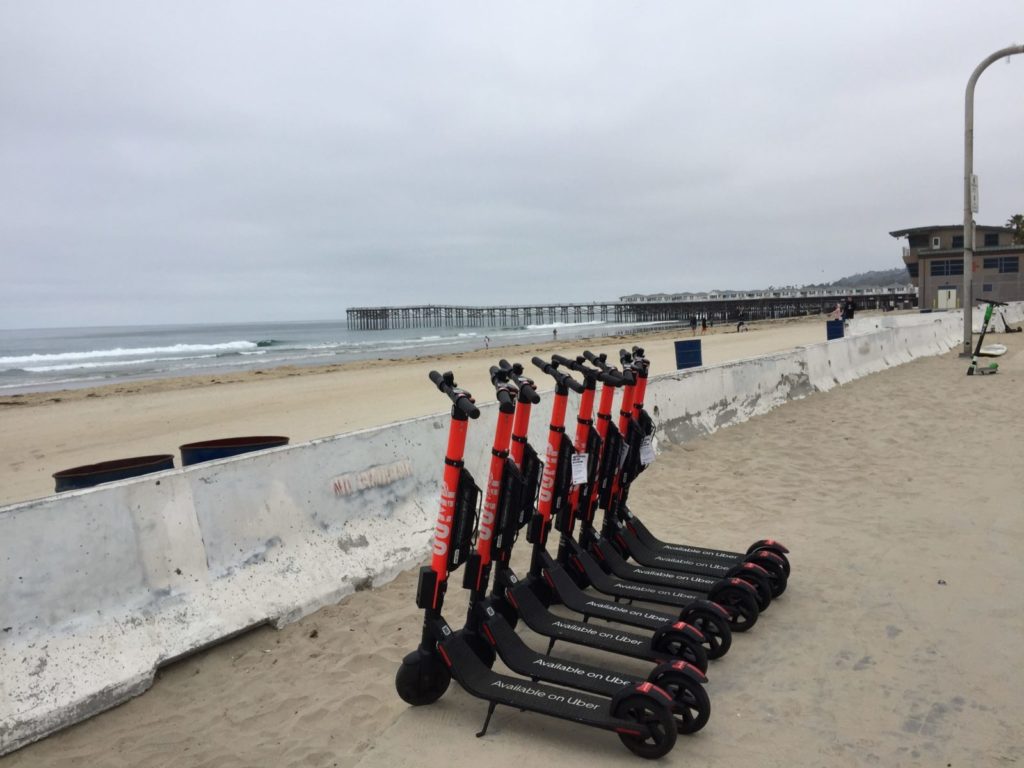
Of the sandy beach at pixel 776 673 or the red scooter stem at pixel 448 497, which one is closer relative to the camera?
the sandy beach at pixel 776 673

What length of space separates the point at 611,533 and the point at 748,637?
1.08 m

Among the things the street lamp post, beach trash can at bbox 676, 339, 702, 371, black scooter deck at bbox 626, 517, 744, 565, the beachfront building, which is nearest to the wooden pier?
the beachfront building

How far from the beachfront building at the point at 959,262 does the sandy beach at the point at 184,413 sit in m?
34.4

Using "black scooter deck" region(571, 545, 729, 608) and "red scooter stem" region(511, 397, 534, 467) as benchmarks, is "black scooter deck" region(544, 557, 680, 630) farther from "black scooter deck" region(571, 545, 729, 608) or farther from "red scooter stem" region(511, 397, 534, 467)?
"red scooter stem" region(511, 397, 534, 467)

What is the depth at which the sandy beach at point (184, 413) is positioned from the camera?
10852mm

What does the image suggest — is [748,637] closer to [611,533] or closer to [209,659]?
[611,533]

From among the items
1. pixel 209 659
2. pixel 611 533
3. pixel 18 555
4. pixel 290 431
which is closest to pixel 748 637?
pixel 611 533

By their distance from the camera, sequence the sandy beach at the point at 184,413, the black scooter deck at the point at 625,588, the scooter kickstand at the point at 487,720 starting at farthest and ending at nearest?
1. the sandy beach at the point at 184,413
2. the black scooter deck at the point at 625,588
3. the scooter kickstand at the point at 487,720

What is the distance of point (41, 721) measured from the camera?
9.71ft

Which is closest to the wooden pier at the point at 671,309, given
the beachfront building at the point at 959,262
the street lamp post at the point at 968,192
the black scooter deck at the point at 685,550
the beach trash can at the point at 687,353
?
the beachfront building at the point at 959,262

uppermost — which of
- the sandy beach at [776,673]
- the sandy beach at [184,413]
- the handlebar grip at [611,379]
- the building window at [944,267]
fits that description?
the building window at [944,267]

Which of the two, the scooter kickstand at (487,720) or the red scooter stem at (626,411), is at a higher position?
the red scooter stem at (626,411)

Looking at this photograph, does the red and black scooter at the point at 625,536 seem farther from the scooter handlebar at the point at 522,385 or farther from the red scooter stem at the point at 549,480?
the scooter handlebar at the point at 522,385

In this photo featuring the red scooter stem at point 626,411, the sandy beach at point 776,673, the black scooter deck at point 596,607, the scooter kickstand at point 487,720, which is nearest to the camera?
the sandy beach at point 776,673
